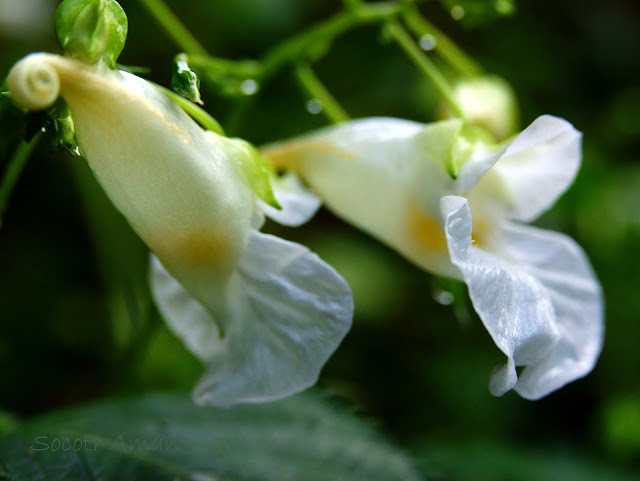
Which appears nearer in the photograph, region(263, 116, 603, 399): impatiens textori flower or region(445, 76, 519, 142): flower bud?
region(263, 116, 603, 399): impatiens textori flower

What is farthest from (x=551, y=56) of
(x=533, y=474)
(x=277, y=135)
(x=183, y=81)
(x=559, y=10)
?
(x=183, y=81)

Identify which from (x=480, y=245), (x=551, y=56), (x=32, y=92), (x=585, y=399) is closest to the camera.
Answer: (x=32, y=92)

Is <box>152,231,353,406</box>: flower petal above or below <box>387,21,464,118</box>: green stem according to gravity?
below

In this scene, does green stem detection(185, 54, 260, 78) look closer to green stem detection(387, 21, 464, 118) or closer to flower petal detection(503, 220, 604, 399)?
green stem detection(387, 21, 464, 118)

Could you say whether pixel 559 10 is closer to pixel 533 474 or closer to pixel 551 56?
pixel 551 56

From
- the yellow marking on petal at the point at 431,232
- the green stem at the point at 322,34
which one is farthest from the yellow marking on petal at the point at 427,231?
the green stem at the point at 322,34

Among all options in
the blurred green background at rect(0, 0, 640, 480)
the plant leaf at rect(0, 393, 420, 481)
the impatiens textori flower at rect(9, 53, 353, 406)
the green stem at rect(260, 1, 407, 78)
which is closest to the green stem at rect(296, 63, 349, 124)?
the green stem at rect(260, 1, 407, 78)
